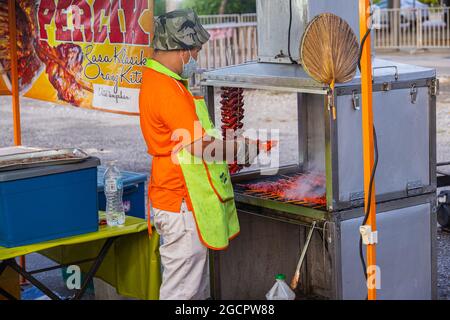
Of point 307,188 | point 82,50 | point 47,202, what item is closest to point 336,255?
point 307,188

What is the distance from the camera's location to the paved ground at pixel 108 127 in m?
11.5

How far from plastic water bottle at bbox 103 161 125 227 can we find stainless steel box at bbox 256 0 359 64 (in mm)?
1083

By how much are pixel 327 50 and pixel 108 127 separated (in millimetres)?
10703

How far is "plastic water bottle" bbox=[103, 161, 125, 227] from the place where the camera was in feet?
14.8

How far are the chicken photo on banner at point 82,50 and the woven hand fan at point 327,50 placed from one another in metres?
1.22

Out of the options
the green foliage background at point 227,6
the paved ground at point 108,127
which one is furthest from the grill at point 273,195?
the green foliage background at point 227,6

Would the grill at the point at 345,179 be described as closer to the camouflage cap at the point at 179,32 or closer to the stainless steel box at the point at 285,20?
the stainless steel box at the point at 285,20

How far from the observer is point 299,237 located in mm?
5199

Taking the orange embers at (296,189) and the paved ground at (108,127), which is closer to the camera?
the orange embers at (296,189)

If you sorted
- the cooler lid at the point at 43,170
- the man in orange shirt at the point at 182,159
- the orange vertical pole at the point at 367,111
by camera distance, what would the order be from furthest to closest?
the cooler lid at the point at 43,170 < the man in orange shirt at the point at 182,159 < the orange vertical pole at the point at 367,111

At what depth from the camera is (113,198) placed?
4.61 metres

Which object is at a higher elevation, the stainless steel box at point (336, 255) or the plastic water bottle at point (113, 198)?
the plastic water bottle at point (113, 198)

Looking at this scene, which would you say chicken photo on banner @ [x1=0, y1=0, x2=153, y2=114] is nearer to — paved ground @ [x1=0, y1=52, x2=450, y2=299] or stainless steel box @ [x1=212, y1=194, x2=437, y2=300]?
stainless steel box @ [x1=212, y1=194, x2=437, y2=300]

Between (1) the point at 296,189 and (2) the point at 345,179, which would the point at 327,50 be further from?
(1) the point at 296,189
